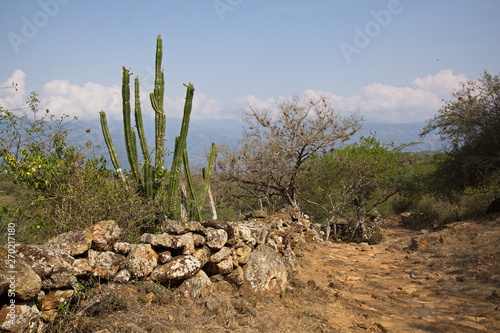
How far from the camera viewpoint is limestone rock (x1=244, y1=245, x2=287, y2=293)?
21.2 ft

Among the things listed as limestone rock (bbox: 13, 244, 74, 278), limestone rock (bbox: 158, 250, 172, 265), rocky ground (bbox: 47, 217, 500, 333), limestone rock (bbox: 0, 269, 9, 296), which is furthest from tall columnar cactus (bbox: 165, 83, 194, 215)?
limestone rock (bbox: 0, 269, 9, 296)

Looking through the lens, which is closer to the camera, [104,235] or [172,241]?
[104,235]

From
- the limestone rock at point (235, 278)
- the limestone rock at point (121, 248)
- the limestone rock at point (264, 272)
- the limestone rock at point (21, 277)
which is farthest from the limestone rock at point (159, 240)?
the limestone rock at point (21, 277)

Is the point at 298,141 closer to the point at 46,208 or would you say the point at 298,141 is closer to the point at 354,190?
the point at 354,190

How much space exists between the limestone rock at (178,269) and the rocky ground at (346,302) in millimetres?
207

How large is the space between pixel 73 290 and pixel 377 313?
16.4ft

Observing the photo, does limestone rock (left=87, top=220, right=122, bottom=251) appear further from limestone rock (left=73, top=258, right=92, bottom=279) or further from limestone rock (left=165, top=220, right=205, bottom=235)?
limestone rock (left=165, top=220, right=205, bottom=235)

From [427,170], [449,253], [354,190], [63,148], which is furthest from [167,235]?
[427,170]

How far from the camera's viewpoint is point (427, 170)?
2056 centimetres

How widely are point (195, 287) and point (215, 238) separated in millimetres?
1034

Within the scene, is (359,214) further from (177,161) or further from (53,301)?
(53,301)

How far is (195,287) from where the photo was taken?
214 inches

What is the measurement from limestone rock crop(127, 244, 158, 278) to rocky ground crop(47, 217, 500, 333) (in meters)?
0.19

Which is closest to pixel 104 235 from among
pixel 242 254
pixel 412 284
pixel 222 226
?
pixel 222 226
